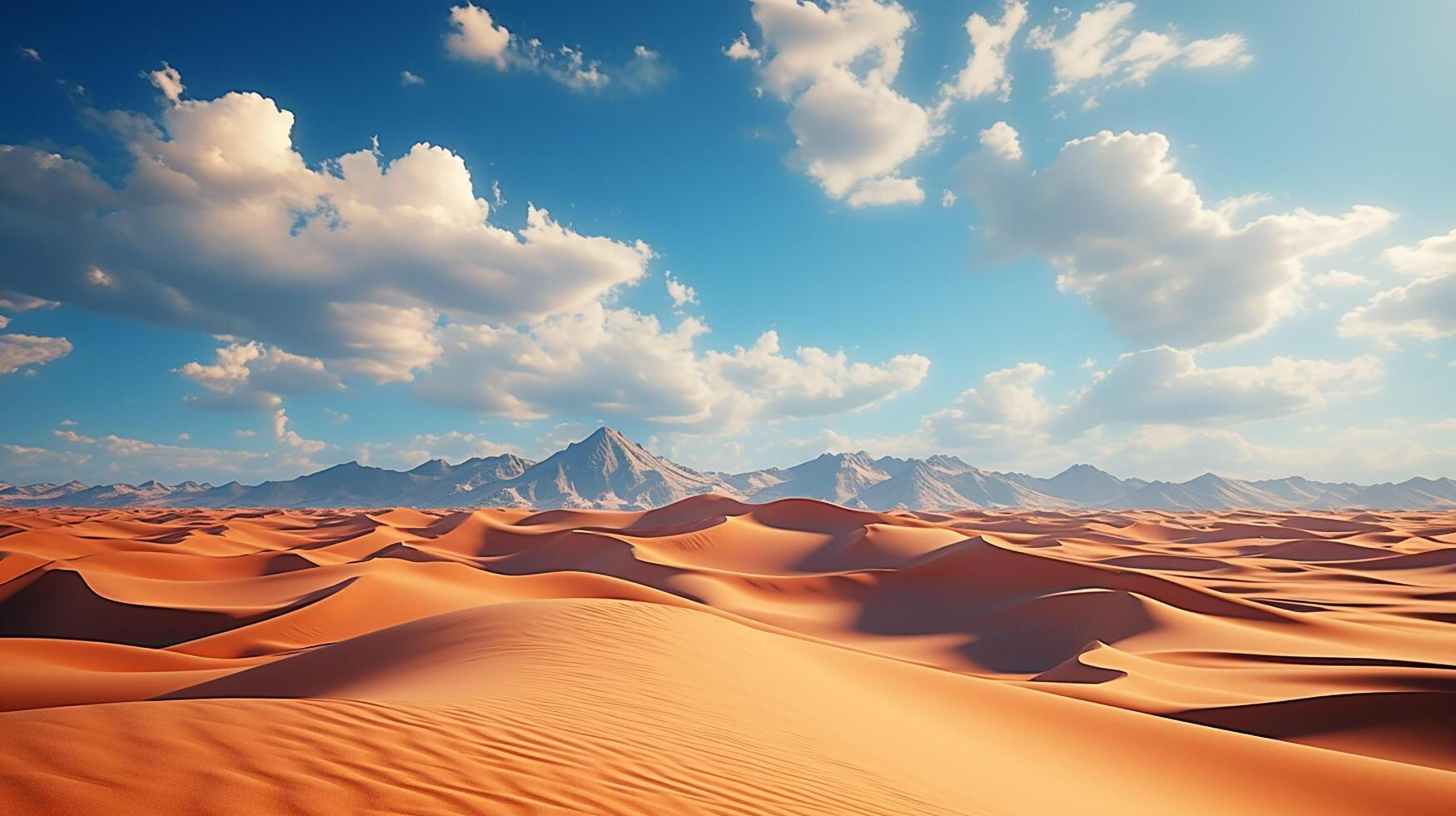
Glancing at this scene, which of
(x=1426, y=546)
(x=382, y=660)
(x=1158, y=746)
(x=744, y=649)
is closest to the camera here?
(x=1158, y=746)

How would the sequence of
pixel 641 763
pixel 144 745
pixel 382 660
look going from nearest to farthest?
pixel 144 745
pixel 641 763
pixel 382 660

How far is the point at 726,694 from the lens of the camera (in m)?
6.44

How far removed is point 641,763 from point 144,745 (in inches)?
87.9

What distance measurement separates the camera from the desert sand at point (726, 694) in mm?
3014

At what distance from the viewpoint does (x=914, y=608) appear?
830 inches

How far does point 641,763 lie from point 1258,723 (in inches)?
325

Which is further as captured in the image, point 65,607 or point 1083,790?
point 65,607

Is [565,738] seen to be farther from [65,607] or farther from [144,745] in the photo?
[65,607]

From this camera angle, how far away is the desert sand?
3.01m

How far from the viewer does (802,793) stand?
395cm

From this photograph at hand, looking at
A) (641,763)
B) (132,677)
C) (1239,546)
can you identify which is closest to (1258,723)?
(641,763)

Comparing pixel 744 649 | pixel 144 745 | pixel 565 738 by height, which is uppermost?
pixel 144 745

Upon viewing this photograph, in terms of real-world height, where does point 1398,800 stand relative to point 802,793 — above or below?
below

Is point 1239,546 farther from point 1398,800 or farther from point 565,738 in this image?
point 565,738
